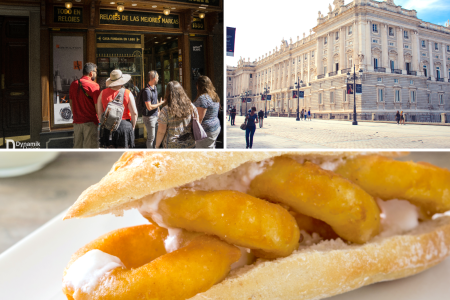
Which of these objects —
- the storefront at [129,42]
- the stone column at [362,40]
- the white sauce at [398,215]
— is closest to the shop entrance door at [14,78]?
the storefront at [129,42]

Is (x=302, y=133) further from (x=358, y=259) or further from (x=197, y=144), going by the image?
(x=358, y=259)

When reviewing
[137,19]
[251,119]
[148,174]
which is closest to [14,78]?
[137,19]

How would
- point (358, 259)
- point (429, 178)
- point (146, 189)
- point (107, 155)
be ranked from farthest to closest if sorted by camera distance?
point (107, 155) < point (429, 178) < point (358, 259) < point (146, 189)

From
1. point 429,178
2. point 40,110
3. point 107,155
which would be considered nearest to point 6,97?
point 40,110

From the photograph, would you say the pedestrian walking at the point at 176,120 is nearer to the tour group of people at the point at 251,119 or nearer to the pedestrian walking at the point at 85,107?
the tour group of people at the point at 251,119

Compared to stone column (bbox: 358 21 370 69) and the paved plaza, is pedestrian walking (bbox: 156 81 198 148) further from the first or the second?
stone column (bbox: 358 21 370 69)

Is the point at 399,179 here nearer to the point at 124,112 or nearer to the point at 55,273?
the point at 55,273
